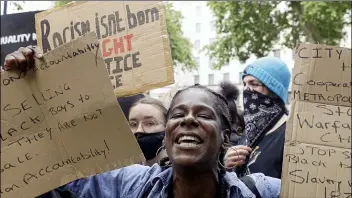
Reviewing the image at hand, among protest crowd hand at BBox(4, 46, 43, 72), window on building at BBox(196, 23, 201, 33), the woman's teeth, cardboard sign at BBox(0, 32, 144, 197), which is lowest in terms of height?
window on building at BBox(196, 23, 201, 33)

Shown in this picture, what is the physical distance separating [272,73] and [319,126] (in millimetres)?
1579

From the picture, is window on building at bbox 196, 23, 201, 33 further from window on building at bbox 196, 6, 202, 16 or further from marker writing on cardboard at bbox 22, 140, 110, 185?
marker writing on cardboard at bbox 22, 140, 110, 185

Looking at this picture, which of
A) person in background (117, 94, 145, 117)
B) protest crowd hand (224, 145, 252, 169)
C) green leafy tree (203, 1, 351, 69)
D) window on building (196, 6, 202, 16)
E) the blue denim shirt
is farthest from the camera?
window on building (196, 6, 202, 16)

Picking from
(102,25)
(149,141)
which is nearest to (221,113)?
(102,25)

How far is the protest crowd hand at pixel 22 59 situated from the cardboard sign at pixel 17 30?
2.61 m

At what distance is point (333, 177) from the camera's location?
6.34 ft

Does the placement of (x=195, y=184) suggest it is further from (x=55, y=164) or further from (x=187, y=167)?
(x=55, y=164)

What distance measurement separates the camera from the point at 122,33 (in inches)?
111

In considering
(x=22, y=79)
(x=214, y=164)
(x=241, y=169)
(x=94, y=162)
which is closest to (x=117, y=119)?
(x=94, y=162)

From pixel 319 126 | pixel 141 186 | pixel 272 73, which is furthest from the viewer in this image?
pixel 272 73

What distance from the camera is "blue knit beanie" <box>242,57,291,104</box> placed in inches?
138

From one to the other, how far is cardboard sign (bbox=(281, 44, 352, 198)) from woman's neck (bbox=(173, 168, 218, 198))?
41 centimetres

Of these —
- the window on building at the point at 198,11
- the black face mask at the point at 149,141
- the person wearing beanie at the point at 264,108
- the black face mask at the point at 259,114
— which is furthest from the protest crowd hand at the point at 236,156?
the window on building at the point at 198,11

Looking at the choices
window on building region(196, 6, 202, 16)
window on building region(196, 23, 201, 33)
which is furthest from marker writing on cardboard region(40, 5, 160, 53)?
window on building region(196, 6, 202, 16)
